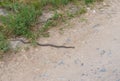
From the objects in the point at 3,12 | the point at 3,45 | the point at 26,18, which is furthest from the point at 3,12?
the point at 3,45

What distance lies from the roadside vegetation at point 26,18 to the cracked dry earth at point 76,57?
0.14 m

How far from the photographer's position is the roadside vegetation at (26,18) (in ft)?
15.4

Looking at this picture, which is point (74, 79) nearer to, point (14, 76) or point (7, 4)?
point (14, 76)

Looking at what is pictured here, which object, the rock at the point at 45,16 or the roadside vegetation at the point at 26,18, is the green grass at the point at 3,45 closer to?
the roadside vegetation at the point at 26,18

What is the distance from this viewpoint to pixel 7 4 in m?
5.25

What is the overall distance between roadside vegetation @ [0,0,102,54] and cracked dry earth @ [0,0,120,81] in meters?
0.14

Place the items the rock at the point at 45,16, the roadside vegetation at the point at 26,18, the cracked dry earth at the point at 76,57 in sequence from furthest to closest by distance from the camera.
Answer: the rock at the point at 45,16 → the roadside vegetation at the point at 26,18 → the cracked dry earth at the point at 76,57

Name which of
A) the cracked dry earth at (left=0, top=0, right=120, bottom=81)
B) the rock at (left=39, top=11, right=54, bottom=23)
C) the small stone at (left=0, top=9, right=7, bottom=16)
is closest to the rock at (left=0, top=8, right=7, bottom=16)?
the small stone at (left=0, top=9, right=7, bottom=16)

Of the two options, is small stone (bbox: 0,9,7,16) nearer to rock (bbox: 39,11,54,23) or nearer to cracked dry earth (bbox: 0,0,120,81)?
rock (bbox: 39,11,54,23)

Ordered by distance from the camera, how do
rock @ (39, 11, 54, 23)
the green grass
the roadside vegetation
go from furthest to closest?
rock @ (39, 11, 54, 23) < the roadside vegetation < the green grass

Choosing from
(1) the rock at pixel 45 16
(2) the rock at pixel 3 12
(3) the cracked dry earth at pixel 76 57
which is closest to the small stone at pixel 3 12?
(2) the rock at pixel 3 12

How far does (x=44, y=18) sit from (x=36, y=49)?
2.29 ft

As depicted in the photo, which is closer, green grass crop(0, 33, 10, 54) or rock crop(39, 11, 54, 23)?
green grass crop(0, 33, 10, 54)

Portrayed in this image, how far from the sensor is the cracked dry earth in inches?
155
